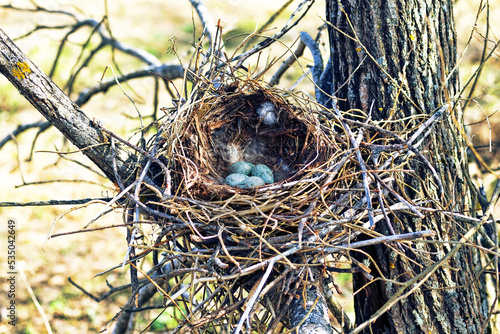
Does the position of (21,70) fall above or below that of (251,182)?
above

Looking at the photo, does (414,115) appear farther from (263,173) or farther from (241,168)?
(241,168)

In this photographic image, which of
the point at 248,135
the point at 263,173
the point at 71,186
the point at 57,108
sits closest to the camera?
the point at 57,108

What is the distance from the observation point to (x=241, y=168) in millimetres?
2445

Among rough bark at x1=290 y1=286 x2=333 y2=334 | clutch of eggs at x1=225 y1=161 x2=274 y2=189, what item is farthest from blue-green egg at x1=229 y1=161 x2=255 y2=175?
rough bark at x1=290 y1=286 x2=333 y2=334

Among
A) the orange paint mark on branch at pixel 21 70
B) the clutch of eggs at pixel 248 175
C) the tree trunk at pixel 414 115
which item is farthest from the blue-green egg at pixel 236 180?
the orange paint mark on branch at pixel 21 70

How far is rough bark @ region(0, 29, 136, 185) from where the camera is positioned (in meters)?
1.54

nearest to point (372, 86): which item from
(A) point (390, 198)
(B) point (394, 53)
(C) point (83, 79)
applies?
(B) point (394, 53)

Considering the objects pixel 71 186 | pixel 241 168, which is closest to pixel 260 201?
pixel 241 168

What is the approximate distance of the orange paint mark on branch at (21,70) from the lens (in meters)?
1.54

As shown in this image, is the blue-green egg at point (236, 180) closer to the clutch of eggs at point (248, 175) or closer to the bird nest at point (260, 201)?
the clutch of eggs at point (248, 175)

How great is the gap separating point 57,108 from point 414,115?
149 cm

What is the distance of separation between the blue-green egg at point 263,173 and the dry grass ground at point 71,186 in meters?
1.41

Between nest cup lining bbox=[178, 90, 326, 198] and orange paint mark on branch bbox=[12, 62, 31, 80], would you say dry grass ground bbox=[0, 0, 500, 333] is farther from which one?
orange paint mark on branch bbox=[12, 62, 31, 80]

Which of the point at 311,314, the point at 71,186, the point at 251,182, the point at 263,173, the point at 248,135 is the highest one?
the point at 71,186
